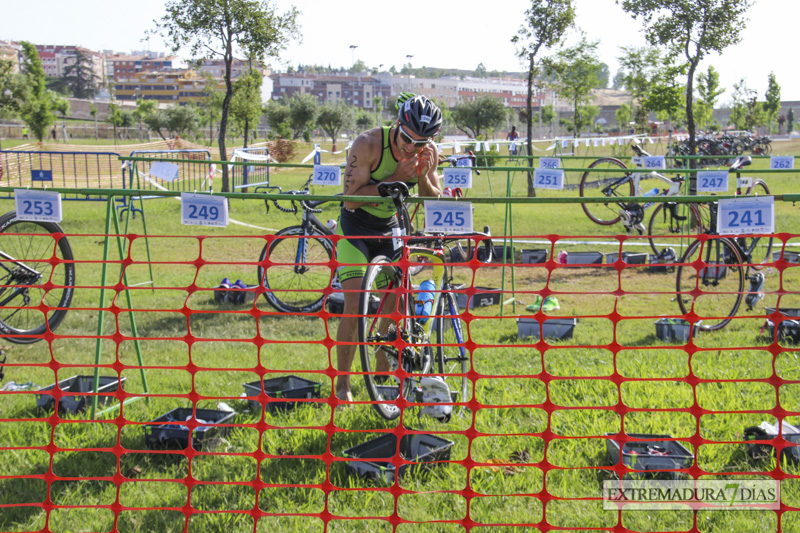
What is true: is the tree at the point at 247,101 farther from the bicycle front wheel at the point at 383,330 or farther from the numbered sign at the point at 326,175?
the bicycle front wheel at the point at 383,330

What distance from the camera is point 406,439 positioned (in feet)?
12.0

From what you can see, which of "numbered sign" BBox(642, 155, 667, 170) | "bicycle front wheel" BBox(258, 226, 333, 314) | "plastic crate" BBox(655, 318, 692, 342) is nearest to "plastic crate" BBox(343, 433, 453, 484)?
"plastic crate" BBox(655, 318, 692, 342)

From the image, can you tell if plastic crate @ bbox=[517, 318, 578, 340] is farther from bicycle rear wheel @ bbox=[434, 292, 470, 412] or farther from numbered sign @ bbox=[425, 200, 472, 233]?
numbered sign @ bbox=[425, 200, 472, 233]

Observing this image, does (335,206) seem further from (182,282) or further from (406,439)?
→ (406,439)

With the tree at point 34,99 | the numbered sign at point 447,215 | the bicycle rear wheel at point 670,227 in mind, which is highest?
the tree at point 34,99

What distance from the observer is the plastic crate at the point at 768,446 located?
3.52 m

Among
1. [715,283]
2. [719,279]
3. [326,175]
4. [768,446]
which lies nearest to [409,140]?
[768,446]

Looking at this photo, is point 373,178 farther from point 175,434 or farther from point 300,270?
point 300,270

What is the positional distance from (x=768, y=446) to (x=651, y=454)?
0.72 metres

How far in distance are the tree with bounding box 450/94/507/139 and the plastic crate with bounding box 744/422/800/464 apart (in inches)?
1971

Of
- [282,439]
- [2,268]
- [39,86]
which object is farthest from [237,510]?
[39,86]

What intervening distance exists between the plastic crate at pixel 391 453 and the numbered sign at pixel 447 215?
3.82 ft

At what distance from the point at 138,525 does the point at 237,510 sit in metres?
0.45

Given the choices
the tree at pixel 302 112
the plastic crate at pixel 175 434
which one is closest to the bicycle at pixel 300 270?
the plastic crate at pixel 175 434
